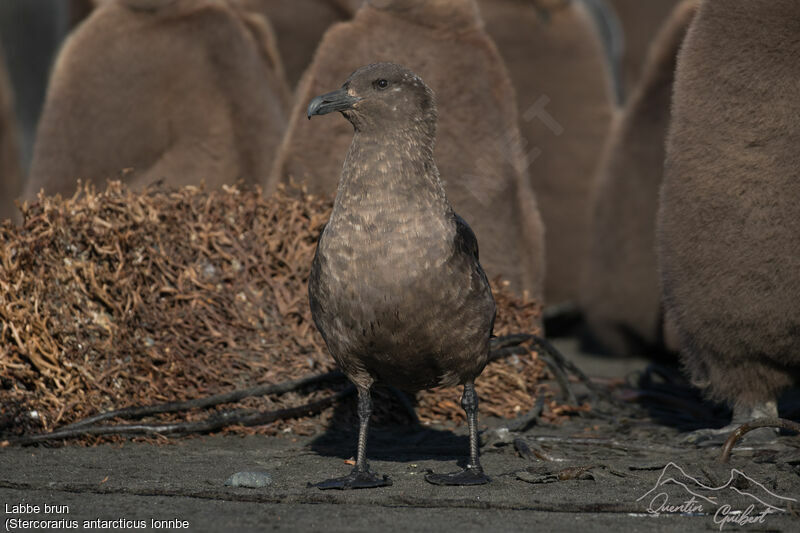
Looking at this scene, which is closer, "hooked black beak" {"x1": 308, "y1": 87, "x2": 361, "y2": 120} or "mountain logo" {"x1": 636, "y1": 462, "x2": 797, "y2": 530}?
"mountain logo" {"x1": 636, "y1": 462, "x2": 797, "y2": 530}

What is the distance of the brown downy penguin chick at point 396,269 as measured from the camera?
10.7ft

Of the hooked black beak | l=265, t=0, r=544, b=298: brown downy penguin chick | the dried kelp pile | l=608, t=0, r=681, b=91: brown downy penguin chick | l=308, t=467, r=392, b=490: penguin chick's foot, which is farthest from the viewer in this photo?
l=608, t=0, r=681, b=91: brown downy penguin chick

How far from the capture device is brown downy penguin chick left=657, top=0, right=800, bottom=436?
12.6 feet

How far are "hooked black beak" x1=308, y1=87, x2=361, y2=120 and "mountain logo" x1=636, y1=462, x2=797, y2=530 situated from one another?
1.55 m

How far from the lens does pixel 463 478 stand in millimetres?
3346

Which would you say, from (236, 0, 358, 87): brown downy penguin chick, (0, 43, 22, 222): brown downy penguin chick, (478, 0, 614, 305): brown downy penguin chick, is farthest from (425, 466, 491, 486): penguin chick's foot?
(236, 0, 358, 87): brown downy penguin chick

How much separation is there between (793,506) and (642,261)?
10.9 ft

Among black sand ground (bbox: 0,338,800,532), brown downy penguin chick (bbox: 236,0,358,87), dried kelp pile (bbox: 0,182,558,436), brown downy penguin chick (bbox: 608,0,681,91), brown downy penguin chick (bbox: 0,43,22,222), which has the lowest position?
black sand ground (bbox: 0,338,800,532)

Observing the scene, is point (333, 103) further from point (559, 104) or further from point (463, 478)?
point (559, 104)

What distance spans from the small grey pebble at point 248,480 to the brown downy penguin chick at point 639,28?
801 centimetres

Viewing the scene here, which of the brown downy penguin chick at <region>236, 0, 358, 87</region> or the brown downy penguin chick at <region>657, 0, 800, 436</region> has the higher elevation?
the brown downy penguin chick at <region>236, 0, 358, 87</region>

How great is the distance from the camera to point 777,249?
3.83 meters

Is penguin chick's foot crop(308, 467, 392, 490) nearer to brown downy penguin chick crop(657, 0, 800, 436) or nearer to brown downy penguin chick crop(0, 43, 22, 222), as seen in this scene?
brown downy penguin chick crop(657, 0, 800, 436)

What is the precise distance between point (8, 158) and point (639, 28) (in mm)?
6484
